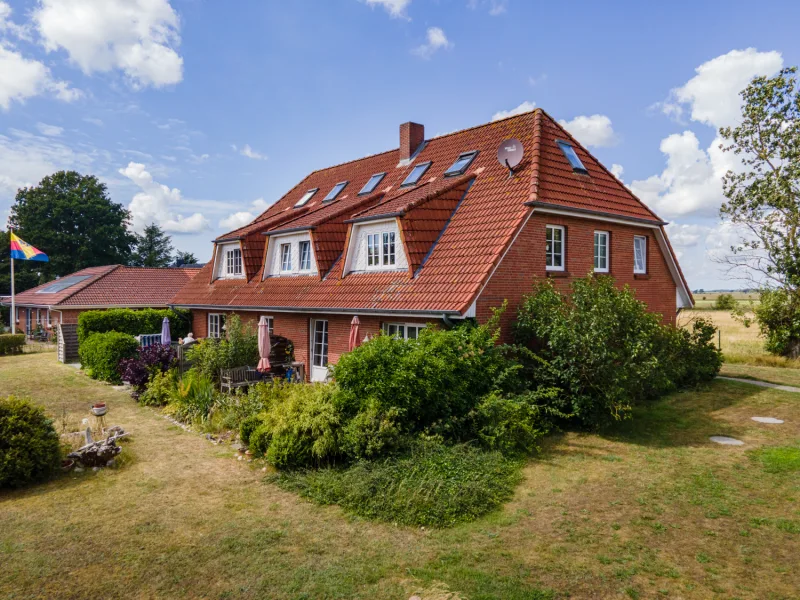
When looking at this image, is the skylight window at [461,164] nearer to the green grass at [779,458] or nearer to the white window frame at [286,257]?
the white window frame at [286,257]

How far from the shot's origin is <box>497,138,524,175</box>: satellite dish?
15812 millimetres

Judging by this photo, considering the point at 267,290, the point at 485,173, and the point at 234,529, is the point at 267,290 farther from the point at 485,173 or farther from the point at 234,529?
the point at 234,529

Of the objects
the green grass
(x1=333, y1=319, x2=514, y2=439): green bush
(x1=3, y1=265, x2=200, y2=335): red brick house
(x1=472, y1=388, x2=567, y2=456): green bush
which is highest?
(x1=3, y1=265, x2=200, y2=335): red brick house

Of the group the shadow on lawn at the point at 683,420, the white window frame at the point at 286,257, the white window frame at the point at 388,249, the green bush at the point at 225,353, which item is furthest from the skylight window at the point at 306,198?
the shadow on lawn at the point at 683,420

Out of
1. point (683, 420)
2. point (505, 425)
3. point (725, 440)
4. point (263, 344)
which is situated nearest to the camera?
point (505, 425)

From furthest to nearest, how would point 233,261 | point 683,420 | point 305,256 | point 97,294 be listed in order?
1. point 97,294
2. point 233,261
3. point 305,256
4. point 683,420

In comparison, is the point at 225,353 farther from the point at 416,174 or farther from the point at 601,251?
the point at 601,251

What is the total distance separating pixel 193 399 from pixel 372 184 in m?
11.1

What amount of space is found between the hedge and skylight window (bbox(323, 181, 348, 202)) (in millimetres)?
8546

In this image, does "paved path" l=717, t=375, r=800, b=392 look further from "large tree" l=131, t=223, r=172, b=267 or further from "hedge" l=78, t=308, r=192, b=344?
"large tree" l=131, t=223, r=172, b=267

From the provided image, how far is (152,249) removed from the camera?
70688 millimetres

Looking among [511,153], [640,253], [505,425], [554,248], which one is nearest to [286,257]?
[511,153]

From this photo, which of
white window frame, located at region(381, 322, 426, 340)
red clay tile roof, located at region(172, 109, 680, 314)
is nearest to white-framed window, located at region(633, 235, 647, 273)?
red clay tile roof, located at region(172, 109, 680, 314)

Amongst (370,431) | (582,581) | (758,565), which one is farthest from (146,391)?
(758,565)
